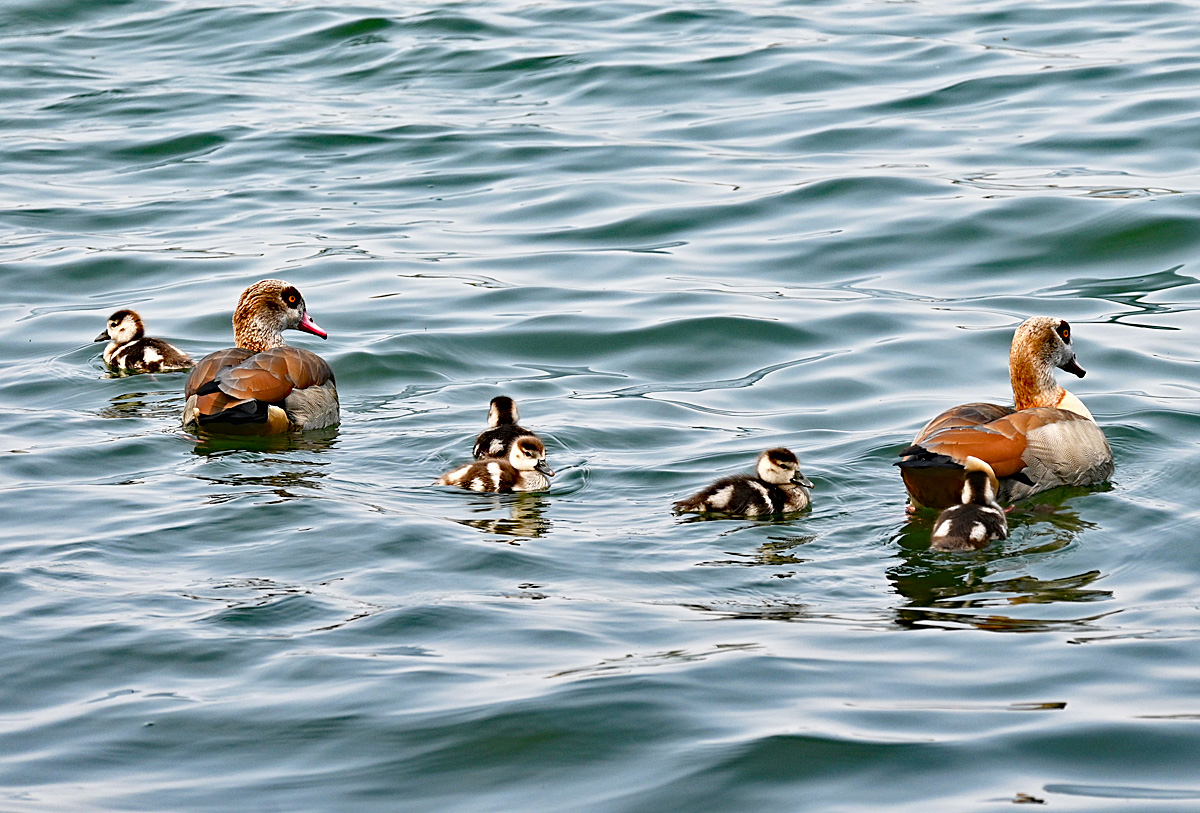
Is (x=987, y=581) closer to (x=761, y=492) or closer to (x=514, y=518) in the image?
(x=761, y=492)

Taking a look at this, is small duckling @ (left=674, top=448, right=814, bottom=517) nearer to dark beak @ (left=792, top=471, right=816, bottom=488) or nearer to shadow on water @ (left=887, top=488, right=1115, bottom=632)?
dark beak @ (left=792, top=471, right=816, bottom=488)

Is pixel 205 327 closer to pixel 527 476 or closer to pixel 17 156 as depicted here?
pixel 527 476

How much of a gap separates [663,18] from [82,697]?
18847mm

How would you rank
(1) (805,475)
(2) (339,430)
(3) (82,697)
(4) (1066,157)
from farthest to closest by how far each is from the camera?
(4) (1066,157)
(2) (339,430)
(1) (805,475)
(3) (82,697)

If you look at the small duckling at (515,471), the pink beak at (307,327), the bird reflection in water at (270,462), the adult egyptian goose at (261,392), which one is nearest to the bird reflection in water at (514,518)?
the small duckling at (515,471)

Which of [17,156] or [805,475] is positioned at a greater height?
[17,156]

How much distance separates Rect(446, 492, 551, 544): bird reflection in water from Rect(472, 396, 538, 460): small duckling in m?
0.26

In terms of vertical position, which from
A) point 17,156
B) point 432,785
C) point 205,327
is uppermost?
point 17,156

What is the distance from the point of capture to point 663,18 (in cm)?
2347

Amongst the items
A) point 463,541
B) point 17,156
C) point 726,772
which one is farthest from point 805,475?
point 17,156

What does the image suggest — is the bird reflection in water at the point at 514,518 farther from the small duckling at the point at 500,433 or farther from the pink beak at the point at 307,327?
the pink beak at the point at 307,327

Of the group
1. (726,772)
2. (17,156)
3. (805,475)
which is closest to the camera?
(726,772)

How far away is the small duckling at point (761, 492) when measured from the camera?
26.2ft

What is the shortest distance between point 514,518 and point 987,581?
7.65 ft
